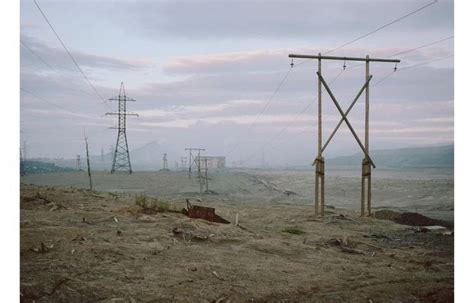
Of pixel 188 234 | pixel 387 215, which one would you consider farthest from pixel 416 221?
pixel 188 234

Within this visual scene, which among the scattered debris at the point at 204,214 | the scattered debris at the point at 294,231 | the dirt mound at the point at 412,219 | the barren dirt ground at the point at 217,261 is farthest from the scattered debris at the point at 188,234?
the dirt mound at the point at 412,219

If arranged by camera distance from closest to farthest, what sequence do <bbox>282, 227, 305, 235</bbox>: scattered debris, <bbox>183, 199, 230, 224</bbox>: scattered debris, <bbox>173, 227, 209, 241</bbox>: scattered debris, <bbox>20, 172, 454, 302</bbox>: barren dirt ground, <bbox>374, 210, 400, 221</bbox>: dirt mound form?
<bbox>20, 172, 454, 302</bbox>: barren dirt ground
<bbox>173, 227, 209, 241</bbox>: scattered debris
<bbox>282, 227, 305, 235</bbox>: scattered debris
<bbox>183, 199, 230, 224</bbox>: scattered debris
<bbox>374, 210, 400, 221</bbox>: dirt mound

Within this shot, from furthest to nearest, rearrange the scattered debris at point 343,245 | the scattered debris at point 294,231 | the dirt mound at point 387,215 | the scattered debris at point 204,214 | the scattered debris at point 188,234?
the dirt mound at point 387,215
the scattered debris at point 204,214
the scattered debris at point 294,231
the scattered debris at point 343,245
the scattered debris at point 188,234

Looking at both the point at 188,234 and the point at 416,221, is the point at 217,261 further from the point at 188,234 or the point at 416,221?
the point at 416,221

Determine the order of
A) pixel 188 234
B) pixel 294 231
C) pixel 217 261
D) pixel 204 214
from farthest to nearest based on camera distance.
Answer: pixel 204 214
pixel 294 231
pixel 188 234
pixel 217 261

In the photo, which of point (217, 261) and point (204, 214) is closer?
point (217, 261)

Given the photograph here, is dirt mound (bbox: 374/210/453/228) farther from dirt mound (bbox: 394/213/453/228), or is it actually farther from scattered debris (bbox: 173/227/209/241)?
scattered debris (bbox: 173/227/209/241)

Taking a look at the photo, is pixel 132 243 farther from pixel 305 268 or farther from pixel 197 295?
pixel 305 268

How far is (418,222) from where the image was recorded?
59.2ft

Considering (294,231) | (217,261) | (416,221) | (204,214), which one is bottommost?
(416,221)

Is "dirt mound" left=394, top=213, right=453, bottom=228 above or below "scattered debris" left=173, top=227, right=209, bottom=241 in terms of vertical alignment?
below

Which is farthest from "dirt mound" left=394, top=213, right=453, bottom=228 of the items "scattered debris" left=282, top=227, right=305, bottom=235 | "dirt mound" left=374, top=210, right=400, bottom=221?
"scattered debris" left=282, top=227, right=305, bottom=235

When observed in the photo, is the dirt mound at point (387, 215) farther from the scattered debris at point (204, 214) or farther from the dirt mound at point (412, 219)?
the scattered debris at point (204, 214)
